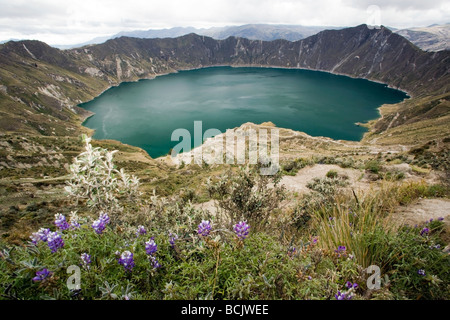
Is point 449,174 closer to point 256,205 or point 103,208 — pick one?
point 256,205

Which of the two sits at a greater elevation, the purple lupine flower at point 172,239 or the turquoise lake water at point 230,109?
the turquoise lake water at point 230,109

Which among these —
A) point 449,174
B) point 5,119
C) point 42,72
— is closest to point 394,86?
point 449,174

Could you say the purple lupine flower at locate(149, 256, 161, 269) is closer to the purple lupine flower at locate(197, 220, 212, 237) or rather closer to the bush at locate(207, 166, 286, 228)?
the purple lupine flower at locate(197, 220, 212, 237)

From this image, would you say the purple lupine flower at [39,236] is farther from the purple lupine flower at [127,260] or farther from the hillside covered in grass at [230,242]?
the purple lupine flower at [127,260]

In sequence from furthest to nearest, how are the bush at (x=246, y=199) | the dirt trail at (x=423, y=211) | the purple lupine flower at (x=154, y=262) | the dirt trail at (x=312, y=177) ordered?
the dirt trail at (x=312, y=177) < the dirt trail at (x=423, y=211) < the bush at (x=246, y=199) < the purple lupine flower at (x=154, y=262)

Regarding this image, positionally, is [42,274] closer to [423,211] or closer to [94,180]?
[94,180]

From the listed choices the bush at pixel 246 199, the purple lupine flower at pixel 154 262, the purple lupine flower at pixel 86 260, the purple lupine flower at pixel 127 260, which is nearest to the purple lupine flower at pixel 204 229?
the purple lupine flower at pixel 154 262
